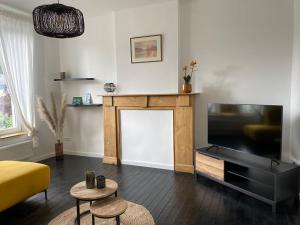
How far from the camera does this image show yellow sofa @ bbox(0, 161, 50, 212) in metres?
2.41

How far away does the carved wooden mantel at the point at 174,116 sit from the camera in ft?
12.2

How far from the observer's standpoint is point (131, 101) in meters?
4.08

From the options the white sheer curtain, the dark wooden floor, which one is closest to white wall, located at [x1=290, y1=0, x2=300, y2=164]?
the dark wooden floor

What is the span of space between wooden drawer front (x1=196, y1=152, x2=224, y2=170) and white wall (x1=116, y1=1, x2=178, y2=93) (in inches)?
45.1

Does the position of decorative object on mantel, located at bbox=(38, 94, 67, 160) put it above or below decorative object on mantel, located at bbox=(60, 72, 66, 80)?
below

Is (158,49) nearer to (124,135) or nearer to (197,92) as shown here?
(197,92)

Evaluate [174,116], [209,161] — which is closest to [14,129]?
[174,116]

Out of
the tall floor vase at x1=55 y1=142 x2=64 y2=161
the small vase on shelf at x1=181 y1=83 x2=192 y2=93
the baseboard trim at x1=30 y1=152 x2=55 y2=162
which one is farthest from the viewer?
the tall floor vase at x1=55 y1=142 x2=64 y2=161

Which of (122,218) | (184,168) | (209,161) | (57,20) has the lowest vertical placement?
(122,218)

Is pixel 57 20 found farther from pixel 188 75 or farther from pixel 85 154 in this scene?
pixel 85 154

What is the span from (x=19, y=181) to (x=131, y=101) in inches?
82.3

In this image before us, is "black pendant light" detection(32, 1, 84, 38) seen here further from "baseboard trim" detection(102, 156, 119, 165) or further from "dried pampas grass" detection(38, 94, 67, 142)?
"baseboard trim" detection(102, 156, 119, 165)

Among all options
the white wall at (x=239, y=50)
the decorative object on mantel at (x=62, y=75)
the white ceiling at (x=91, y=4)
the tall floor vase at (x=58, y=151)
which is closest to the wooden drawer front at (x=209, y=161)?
the white wall at (x=239, y=50)

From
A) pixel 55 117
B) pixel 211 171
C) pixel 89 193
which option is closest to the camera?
pixel 89 193
